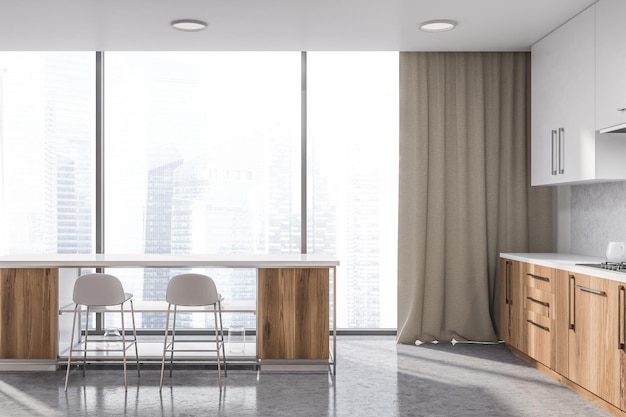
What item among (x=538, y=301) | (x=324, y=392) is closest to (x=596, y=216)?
(x=538, y=301)

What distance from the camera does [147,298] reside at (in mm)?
5953

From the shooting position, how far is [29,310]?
4656mm

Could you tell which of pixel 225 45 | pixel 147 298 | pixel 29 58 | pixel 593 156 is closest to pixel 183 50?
pixel 225 45

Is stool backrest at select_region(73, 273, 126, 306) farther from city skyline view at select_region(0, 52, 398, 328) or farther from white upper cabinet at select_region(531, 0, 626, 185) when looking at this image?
white upper cabinet at select_region(531, 0, 626, 185)

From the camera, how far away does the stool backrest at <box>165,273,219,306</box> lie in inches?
168

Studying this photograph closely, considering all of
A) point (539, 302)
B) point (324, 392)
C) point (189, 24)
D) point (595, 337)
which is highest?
point (189, 24)

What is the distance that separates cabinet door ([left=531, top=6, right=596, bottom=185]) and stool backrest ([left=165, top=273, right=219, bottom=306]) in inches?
110

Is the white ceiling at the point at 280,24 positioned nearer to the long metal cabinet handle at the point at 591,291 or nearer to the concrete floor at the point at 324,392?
the long metal cabinet handle at the point at 591,291

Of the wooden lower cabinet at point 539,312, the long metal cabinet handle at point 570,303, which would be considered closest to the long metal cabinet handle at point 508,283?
the wooden lower cabinet at point 539,312

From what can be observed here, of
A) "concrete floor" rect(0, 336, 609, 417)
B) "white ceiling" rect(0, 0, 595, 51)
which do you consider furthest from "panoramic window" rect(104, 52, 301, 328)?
"concrete floor" rect(0, 336, 609, 417)

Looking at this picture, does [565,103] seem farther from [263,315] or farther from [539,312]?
[263,315]

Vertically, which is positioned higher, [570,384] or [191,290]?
[191,290]

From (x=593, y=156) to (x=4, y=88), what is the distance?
5239 mm

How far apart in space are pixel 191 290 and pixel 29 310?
137 cm
